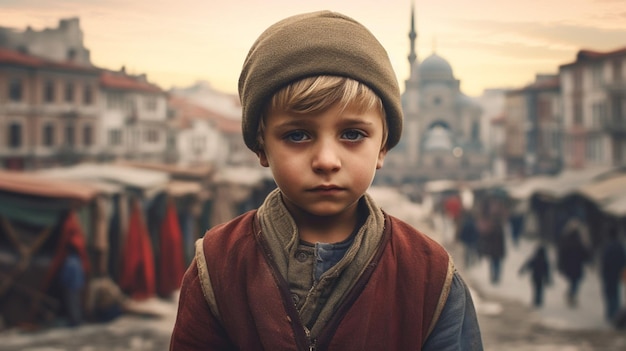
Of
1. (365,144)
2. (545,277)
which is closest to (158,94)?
(545,277)

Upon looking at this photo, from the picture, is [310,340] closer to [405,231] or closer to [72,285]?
[405,231]

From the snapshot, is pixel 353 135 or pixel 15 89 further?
pixel 15 89

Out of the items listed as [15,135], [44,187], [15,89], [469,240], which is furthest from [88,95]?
[469,240]

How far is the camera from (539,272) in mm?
11484

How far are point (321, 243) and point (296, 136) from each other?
23 cm

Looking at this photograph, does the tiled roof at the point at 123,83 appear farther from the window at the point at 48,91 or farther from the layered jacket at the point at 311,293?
the layered jacket at the point at 311,293

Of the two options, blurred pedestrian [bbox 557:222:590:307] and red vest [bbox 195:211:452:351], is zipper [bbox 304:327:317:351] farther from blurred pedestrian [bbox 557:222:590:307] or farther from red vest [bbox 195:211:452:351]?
blurred pedestrian [bbox 557:222:590:307]

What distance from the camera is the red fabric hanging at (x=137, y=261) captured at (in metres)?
10.3

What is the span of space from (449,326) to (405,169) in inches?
1104

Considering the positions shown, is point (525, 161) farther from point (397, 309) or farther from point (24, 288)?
point (397, 309)

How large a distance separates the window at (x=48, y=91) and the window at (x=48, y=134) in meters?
0.39

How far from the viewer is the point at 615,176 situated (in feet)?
37.7

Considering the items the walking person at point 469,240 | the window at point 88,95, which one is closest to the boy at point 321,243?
the window at point 88,95

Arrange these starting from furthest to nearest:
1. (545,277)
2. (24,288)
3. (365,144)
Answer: (545,277) < (24,288) < (365,144)
